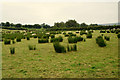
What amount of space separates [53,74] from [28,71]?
0.87m

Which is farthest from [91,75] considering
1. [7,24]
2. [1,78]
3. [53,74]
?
[7,24]

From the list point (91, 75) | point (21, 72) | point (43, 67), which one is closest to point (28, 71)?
point (21, 72)

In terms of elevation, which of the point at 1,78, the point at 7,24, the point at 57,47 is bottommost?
the point at 1,78

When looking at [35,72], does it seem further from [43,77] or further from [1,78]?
[1,78]

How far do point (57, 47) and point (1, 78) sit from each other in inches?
143

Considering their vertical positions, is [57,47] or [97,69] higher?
[57,47]

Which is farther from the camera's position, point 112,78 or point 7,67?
point 7,67

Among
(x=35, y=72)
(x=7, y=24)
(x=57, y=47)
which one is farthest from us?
(x=7, y=24)

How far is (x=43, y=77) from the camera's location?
12.2ft

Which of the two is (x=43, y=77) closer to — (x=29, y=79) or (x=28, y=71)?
(x=29, y=79)

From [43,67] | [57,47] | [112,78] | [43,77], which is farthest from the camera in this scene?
[57,47]

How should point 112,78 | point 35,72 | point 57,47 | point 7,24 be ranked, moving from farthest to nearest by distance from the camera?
point 7,24 → point 57,47 → point 35,72 → point 112,78

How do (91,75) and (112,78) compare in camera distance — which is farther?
(91,75)

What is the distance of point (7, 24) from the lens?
207ft
